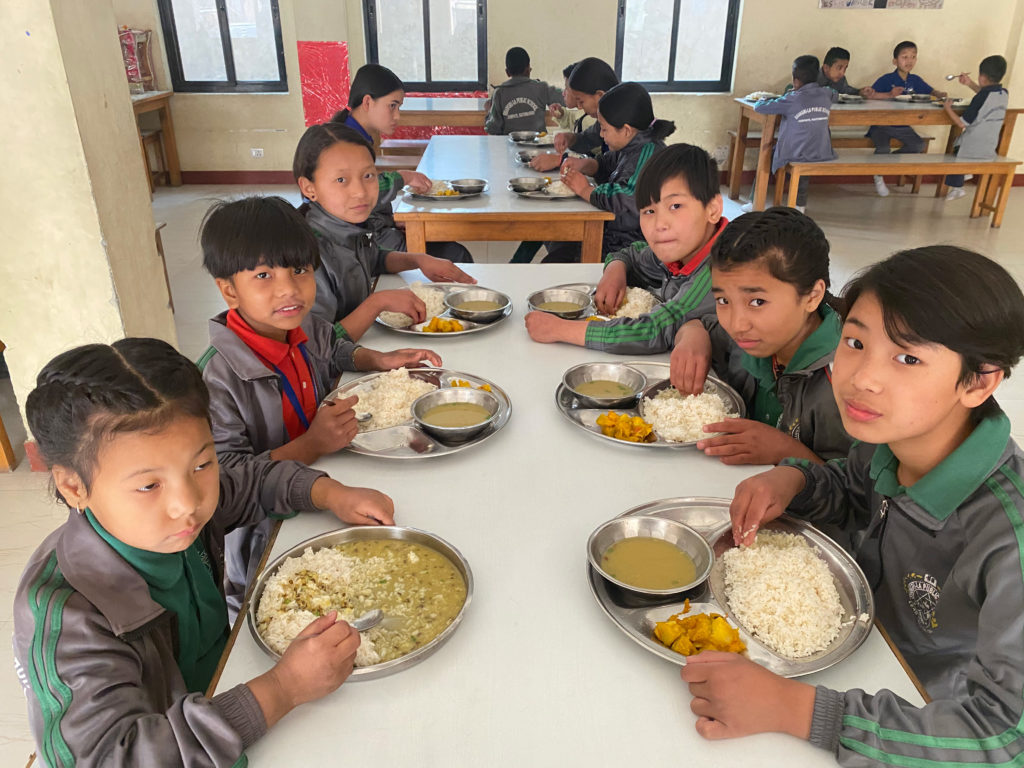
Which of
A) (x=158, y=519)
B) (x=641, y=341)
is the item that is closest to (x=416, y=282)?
(x=641, y=341)

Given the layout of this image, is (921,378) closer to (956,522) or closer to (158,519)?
(956,522)

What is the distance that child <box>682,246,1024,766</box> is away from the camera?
0.84 meters

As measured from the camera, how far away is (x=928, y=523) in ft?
3.45

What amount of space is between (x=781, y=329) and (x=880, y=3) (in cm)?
710

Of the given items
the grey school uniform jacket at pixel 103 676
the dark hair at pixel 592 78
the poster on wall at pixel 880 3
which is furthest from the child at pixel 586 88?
the poster on wall at pixel 880 3

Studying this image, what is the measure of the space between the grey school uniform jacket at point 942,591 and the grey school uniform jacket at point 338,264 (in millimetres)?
1438

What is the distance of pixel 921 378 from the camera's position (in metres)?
0.98

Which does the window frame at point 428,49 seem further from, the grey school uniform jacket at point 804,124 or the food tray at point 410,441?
the food tray at point 410,441

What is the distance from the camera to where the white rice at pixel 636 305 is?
86.5 inches

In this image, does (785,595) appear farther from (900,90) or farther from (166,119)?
(166,119)

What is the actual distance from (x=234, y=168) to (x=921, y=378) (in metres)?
7.65

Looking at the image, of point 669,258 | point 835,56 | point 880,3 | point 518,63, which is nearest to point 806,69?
point 835,56

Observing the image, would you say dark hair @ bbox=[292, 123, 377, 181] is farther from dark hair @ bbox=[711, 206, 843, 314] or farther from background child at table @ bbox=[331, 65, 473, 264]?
dark hair @ bbox=[711, 206, 843, 314]

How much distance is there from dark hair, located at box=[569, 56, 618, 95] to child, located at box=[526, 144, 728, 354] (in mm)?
2272
